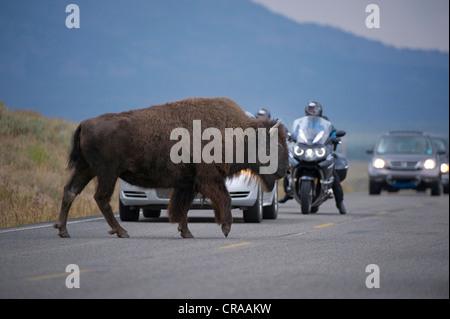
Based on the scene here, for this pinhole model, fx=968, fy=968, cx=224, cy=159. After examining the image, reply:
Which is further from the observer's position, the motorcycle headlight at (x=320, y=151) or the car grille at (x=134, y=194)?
the motorcycle headlight at (x=320, y=151)

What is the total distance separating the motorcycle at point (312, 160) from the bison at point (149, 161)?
6.62 meters

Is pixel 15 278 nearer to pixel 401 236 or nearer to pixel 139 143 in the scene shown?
pixel 139 143

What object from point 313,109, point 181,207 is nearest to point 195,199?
point 181,207

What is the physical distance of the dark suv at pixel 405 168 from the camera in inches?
1337

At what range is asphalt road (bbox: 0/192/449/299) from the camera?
8625mm

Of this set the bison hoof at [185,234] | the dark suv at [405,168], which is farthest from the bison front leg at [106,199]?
the dark suv at [405,168]

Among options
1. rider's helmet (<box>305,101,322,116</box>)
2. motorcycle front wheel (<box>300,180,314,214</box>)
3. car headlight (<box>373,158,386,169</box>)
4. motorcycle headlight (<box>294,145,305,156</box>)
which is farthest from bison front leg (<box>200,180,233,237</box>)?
car headlight (<box>373,158,386,169</box>)

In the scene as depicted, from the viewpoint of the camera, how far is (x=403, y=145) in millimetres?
36594

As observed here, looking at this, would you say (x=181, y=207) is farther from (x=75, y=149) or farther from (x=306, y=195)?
(x=306, y=195)

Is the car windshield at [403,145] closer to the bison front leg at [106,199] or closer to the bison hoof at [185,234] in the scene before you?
the bison hoof at [185,234]

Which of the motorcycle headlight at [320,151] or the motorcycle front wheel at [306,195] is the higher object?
the motorcycle headlight at [320,151]

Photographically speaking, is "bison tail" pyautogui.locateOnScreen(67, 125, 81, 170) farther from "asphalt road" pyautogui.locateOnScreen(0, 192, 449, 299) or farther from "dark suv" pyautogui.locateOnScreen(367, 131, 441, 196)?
"dark suv" pyautogui.locateOnScreen(367, 131, 441, 196)

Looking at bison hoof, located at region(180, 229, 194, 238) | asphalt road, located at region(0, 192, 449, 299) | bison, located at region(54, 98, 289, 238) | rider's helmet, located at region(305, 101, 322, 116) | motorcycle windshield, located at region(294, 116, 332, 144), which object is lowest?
asphalt road, located at region(0, 192, 449, 299)
